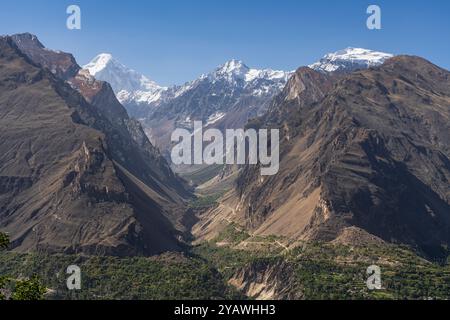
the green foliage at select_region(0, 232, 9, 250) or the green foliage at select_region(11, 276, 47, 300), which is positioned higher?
the green foliage at select_region(0, 232, 9, 250)

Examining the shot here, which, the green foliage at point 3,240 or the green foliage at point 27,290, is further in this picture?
the green foliage at point 27,290

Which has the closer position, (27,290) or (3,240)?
(3,240)

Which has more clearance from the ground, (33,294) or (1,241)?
(1,241)

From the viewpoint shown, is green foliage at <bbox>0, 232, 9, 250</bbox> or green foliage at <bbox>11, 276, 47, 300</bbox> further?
green foliage at <bbox>11, 276, 47, 300</bbox>

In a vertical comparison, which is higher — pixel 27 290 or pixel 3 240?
pixel 3 240

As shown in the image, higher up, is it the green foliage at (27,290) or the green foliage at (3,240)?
the green foliage at (3,240)
